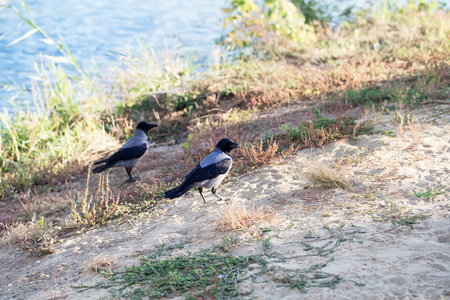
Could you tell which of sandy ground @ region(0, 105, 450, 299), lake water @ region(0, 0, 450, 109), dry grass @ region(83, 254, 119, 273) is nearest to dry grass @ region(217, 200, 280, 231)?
sandy ground @ region(0, 105, 450, 299)

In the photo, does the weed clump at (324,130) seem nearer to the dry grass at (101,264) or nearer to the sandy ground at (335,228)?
the sandy ground at (335,228)

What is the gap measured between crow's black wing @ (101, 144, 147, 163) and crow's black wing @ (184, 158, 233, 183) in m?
1.66

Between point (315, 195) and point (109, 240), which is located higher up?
point (315, 195)

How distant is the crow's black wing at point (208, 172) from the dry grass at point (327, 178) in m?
1.09

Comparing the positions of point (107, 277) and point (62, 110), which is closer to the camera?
point (107, 277)

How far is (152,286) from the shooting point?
357 centimetres

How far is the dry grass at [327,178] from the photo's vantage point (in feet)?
16.3

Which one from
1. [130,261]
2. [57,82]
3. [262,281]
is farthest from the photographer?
[57,82]

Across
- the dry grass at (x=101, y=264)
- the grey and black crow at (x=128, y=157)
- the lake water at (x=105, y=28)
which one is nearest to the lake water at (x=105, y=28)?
the lake water at (x=105, y=28)

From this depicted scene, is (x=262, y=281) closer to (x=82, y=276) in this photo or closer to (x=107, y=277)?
(x=107, y=277)

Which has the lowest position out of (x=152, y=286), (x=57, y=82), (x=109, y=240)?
(x=109, y=240)

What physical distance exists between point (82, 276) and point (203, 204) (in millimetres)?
1788

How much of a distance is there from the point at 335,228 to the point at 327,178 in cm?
94

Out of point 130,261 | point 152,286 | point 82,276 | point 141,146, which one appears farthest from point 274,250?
point 141,146
